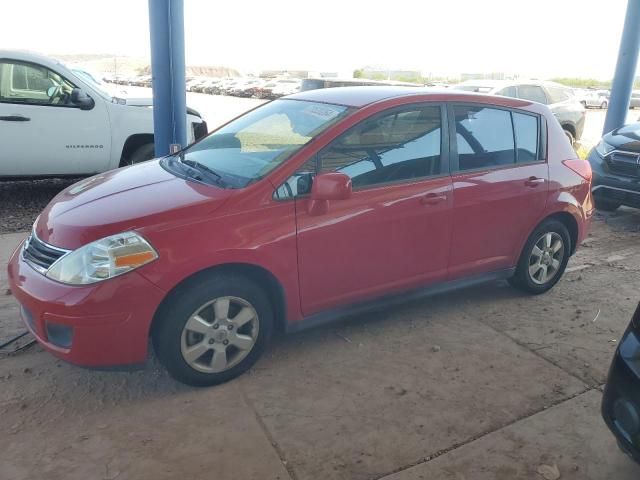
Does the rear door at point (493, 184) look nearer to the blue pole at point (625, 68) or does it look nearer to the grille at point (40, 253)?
the grille at point (40, 253)

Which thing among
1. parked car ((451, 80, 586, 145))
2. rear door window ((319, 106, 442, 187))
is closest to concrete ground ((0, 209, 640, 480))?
rear door window ((319, 106, 442, 187))

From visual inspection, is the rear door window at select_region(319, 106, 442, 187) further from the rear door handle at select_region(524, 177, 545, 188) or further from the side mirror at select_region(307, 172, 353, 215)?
the rear door handle at select_region(524, 177, 545, 188)

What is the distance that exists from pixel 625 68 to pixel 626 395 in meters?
8.75

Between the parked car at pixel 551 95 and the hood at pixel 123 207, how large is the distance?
32.3ft

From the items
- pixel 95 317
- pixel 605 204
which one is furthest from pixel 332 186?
pixel 605 204

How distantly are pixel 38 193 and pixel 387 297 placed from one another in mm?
5477

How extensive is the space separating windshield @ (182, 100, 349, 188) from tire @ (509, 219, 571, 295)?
1.91m

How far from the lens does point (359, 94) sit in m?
3.90

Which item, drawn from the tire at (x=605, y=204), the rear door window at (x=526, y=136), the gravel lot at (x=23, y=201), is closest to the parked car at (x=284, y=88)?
the gravel lot at (x=23, y=201)

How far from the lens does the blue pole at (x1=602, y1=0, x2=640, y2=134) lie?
9047mm

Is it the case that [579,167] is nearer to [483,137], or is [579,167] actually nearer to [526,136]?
[526,136]

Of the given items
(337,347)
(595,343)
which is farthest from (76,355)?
(595,343)

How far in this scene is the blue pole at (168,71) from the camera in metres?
5.49

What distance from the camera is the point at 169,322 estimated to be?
295cm
